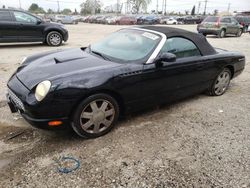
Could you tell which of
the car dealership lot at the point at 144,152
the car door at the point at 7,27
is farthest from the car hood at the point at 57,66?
the car door at the point at 7,27

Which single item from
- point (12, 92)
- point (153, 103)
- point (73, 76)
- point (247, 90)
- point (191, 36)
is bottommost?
point (247, 90)

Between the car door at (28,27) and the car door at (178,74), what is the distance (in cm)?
779

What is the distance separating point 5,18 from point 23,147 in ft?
27.2

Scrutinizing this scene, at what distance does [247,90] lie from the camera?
551cm

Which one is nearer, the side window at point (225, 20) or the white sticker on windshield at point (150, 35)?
the white sticker on windshield at point (150, 35)

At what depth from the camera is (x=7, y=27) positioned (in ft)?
31.3

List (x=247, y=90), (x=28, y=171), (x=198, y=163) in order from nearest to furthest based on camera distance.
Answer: (x=28, y=171)
(x=198, y=163)
(x=247, y=90)

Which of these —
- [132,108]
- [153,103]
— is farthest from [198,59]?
[132,108]

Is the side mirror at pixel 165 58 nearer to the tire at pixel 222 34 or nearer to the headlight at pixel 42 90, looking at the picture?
the headlight at pixel 42 90

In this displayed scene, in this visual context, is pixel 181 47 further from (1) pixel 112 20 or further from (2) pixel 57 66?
(1) pixel 112 20

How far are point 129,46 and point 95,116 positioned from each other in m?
1.32

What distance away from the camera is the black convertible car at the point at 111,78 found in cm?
284

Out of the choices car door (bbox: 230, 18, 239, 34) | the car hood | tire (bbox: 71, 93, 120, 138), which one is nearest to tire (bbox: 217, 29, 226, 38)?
car door (bbox: 230, 18, 239, 34)

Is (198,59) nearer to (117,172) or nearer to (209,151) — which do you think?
(209,151)
